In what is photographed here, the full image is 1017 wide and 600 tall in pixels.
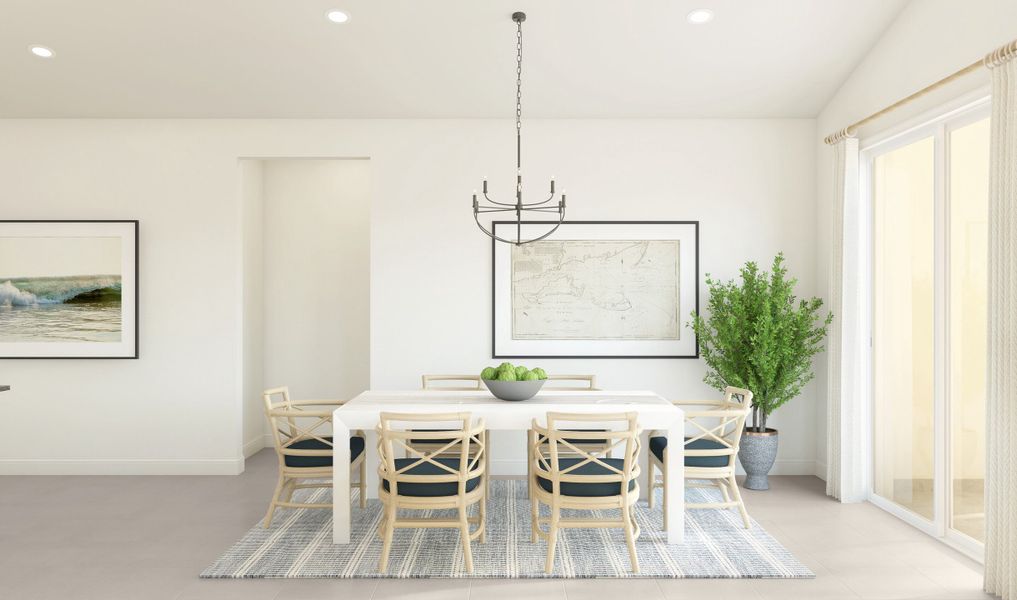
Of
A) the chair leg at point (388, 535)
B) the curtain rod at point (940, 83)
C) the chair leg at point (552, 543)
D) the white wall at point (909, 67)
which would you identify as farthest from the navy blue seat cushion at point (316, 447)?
the curtain rod at point (940, 83)

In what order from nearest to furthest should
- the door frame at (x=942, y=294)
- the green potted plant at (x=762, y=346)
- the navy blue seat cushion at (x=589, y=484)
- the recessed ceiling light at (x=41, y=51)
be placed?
the navy blue seat cushion at (x=589, y=484), the door frame at (x=942, y=294), the recessed ceiling light at (x=41, y=51), the green potted plant at (x=762, y=346)

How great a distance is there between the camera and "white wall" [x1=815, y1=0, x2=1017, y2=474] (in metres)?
3.45

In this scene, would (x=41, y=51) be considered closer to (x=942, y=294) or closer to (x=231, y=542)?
(x=231, y=542)

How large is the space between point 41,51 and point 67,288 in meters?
1.82

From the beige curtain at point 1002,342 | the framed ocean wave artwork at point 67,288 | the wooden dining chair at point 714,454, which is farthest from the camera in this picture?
the framed ocean wave artwork at point 67,288

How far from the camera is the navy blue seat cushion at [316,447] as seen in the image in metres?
3.98

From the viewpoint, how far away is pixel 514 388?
13.1 feet

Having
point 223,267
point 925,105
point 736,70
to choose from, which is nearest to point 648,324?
point 736,70

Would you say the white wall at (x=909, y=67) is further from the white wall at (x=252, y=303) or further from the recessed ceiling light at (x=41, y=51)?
the recessed ceiling light at (x=41, y=51)

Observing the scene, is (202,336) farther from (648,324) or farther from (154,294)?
(648,324)

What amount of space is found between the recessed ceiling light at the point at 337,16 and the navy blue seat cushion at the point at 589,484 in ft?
9.85

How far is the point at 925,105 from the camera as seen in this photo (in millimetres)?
3980

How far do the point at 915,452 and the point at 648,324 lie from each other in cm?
200

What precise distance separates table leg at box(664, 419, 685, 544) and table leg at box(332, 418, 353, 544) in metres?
1.79
